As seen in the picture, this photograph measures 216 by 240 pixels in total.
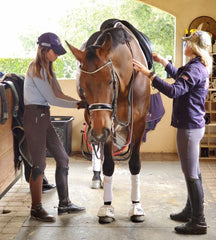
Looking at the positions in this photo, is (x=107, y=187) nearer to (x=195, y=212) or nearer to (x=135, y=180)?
(x=135, y=180)

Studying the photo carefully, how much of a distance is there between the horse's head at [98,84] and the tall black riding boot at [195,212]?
0.82 m

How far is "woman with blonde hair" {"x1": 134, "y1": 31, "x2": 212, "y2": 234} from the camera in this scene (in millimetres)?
2553

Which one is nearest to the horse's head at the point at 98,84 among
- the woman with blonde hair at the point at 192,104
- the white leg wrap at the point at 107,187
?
the woman with blonde hair at the point at 192,104

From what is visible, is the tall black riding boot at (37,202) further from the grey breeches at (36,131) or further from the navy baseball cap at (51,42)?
the navy baseball cap at (51,42)

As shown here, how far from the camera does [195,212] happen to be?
9.14 ft

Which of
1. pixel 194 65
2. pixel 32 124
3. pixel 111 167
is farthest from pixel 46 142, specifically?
pixel 194 65

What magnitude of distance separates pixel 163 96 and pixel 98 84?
10.5ft

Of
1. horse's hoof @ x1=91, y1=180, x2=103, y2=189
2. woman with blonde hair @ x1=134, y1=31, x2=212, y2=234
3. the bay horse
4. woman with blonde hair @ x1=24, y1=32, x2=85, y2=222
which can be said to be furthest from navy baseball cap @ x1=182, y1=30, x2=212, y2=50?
horse's hoof @ x1=91, y1=180, x2=103, y2=189

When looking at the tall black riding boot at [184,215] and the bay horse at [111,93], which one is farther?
the tall black riding boot at [184,215]

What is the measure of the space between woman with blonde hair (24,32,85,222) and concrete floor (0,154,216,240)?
0.21 metres

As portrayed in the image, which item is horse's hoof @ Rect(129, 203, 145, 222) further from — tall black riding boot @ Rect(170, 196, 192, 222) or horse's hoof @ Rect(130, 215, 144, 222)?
tall black riding boot @ Rect(170, 196, 192, 222)

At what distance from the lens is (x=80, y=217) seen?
3.14 metres

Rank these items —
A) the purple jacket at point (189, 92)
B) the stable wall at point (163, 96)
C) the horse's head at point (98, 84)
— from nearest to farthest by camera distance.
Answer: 1. the horse's head at point (98, 84)
2. the purple jacket at point (189, 92)
3. the stable wall at point (163, 96)

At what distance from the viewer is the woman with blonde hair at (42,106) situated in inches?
114
